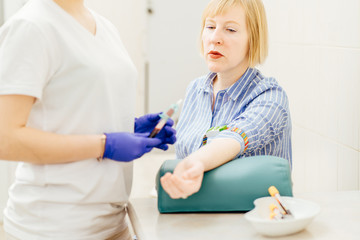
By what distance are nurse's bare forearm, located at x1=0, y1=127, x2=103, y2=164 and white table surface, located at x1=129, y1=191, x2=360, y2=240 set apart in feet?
0.74

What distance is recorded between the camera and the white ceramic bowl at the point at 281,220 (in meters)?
1.06

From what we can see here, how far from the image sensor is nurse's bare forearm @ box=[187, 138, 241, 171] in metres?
1.24

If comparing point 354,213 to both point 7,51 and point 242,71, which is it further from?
point 7,51

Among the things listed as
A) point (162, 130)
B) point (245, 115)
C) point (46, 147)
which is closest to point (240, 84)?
point (245, 115)

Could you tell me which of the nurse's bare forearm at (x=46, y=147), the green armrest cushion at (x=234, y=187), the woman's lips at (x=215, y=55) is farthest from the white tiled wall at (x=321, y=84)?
the nurse's bare forearm at (x=46, y=147)

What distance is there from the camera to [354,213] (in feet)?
4.11

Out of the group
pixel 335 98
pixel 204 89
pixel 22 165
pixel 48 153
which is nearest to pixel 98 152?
pixel 48 153

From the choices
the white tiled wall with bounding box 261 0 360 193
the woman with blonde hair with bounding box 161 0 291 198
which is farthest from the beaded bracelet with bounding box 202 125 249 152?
the white tiled wall with bounding box 261 0 360 193

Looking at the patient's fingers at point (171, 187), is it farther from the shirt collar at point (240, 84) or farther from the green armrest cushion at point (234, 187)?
the shirt collar at point (240, 84)

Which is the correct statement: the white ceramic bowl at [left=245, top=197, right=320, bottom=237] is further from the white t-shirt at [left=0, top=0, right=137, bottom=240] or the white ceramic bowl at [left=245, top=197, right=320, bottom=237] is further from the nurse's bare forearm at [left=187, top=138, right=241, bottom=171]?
the white t-shirt at [left=0, top=0, right=137, bottom=240]

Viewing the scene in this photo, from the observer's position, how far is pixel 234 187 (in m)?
1.22

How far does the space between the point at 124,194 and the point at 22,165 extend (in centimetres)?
28

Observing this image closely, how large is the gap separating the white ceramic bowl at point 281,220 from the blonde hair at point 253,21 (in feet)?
1.93

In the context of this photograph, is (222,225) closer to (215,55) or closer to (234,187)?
(234,187)
